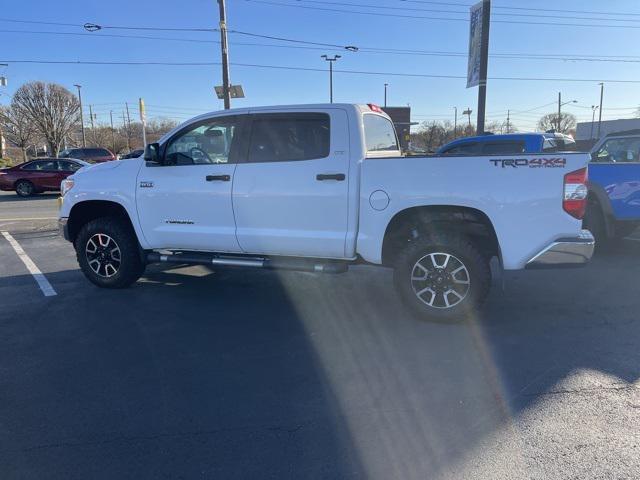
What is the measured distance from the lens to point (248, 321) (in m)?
4.87

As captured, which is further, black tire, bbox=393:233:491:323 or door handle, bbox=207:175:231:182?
door handle, bbox=207:175:231:182

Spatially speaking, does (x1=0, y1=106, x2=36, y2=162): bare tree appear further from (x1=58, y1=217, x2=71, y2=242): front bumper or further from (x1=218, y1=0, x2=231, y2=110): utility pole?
(x1=58, y1=217, x2=71, y2=242): front bumper

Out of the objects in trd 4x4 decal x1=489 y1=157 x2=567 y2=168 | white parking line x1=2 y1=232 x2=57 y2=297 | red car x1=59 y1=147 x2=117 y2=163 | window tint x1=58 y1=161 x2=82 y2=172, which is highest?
trd 4x4 decal x1=489 y1=157 x2=567 y2=168

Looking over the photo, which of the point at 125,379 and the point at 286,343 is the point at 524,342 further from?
the point at 125,379

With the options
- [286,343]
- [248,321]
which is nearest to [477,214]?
[286,343]

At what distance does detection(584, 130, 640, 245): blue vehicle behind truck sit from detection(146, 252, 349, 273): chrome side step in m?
4.71

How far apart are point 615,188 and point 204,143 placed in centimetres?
594

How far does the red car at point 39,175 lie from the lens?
64.7 ft

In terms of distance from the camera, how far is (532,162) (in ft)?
13.4

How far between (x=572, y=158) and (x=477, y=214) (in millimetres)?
888

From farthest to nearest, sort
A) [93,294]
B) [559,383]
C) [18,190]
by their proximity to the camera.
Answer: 1. [18,190]
2. [93,294]
3. [559,383]

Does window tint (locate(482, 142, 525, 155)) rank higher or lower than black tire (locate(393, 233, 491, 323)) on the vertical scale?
higher

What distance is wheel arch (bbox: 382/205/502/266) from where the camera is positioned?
4441 millimetres

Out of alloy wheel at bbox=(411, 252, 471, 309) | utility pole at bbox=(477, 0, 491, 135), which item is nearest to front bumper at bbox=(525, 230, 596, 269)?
alloy wheel at bbox=(411, 252, 471, 309)
